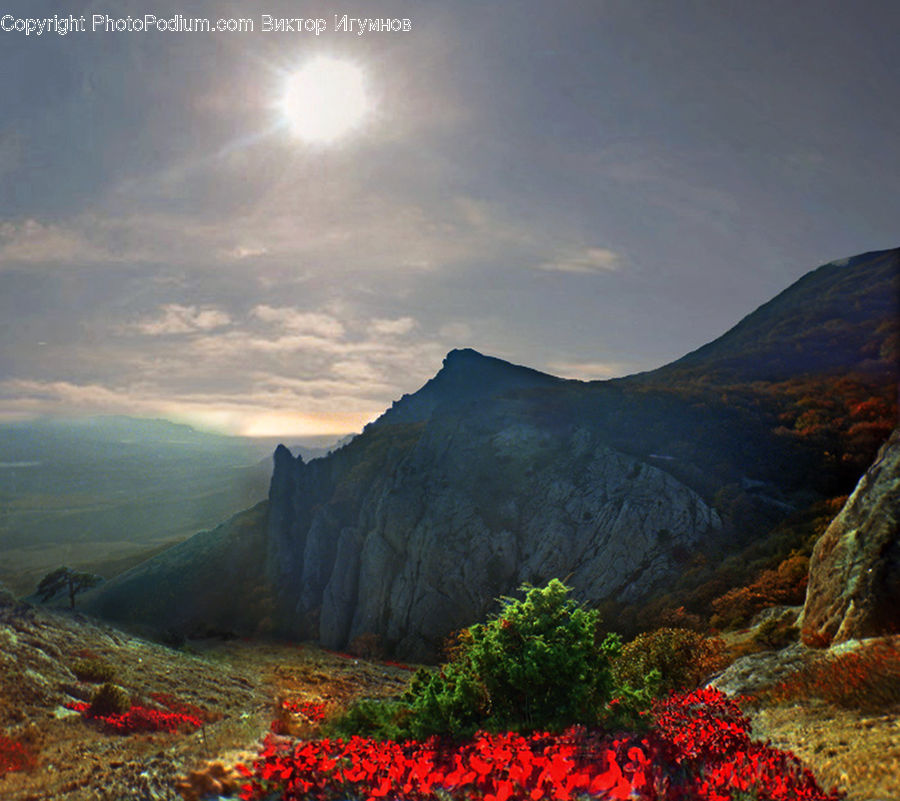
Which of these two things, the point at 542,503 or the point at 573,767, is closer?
the point at 573,767

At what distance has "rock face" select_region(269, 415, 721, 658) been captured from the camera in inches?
1405

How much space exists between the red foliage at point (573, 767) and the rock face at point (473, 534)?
26.3m

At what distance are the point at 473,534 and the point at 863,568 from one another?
33.4 metres

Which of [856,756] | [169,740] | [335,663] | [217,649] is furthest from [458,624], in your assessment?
[856,756]

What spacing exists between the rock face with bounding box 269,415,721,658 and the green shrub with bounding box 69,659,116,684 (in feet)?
78.4

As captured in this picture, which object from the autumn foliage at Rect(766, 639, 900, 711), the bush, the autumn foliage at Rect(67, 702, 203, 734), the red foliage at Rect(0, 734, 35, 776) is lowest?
the autumn foliage at Rect(67, 702, 203, 734)

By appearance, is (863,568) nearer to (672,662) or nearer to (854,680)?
(854,680)

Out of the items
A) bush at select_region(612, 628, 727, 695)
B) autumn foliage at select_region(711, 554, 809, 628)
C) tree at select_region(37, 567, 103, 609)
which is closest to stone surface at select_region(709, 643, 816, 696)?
bush at select_region(612, 628, 727, 695)

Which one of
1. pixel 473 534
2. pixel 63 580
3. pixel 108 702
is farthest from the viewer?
pixel 63 580

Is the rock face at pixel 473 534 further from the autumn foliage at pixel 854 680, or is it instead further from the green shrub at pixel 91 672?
the green shrub at pixel 91 672

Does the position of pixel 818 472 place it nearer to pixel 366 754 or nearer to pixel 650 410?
pixel 650 410

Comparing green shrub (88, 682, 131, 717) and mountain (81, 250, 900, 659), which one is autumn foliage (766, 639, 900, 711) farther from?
mountain (81, 250, 900, 659)

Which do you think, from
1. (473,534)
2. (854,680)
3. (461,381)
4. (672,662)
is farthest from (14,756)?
(461,381)

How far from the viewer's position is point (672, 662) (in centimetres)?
1338
